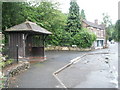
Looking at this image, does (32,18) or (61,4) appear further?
(61,4)

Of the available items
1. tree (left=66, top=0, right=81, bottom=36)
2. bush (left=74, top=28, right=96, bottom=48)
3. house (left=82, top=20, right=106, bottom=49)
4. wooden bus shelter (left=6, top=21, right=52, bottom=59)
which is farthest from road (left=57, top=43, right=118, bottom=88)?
house (left=82, top=20, right=106, bottom=49)

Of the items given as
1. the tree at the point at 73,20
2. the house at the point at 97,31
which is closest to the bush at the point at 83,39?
the tree at the point at 73,20

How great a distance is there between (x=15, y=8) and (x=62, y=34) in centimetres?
1617

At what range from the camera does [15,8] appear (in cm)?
1566

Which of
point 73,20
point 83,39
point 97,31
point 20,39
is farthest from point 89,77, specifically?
point 97,31

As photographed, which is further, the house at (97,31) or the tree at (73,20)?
the house at (97,31)

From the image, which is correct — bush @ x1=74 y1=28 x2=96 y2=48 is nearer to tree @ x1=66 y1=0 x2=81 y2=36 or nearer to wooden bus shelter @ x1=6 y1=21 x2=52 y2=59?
tree @ x1=66 y1=0 x2=81 y2=36

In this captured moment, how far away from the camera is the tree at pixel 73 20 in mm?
31938

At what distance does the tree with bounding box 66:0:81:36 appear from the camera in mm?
31938

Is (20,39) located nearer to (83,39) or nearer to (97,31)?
(83,39)

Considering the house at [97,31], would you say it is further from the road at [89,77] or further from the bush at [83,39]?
the road at [89,77]

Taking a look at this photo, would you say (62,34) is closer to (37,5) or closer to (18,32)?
(37,5)

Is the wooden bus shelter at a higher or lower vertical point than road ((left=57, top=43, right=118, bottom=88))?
higher

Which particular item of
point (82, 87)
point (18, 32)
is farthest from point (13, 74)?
point (18, 32)
